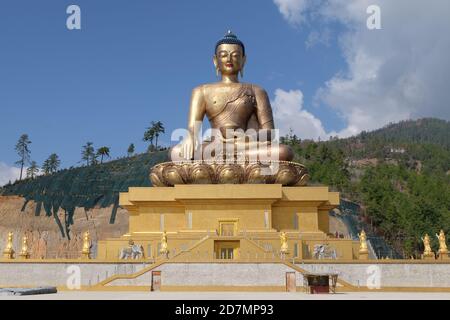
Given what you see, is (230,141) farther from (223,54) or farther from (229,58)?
(223,54)

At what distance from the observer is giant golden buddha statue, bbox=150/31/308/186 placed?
17875 mm

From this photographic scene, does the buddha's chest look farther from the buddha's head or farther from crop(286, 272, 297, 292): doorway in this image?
crop(286, 272, 297, 292): doorway

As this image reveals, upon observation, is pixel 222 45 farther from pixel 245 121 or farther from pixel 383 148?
pixel 383 148

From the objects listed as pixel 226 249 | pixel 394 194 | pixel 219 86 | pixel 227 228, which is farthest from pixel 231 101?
pixel 394 194

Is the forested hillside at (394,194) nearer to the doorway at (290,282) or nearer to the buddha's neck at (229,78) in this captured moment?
the buddha's neck at (229,78)

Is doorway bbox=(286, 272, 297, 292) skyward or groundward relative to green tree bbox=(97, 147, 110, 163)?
groundward

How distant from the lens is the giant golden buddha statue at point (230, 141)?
58.6 feet

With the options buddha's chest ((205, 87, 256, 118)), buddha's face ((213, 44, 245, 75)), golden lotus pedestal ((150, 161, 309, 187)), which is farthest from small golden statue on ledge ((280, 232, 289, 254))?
buddha's face ((213, 44, 245, 75))

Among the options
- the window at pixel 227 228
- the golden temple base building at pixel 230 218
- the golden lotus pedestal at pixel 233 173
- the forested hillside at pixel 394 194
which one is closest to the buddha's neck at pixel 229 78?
the golden lotus pedestal at pixel 233 173

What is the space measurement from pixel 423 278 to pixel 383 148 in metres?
81.5

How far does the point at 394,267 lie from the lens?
13.8 meters

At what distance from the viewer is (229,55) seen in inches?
793

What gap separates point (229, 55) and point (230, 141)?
351 centimetres
